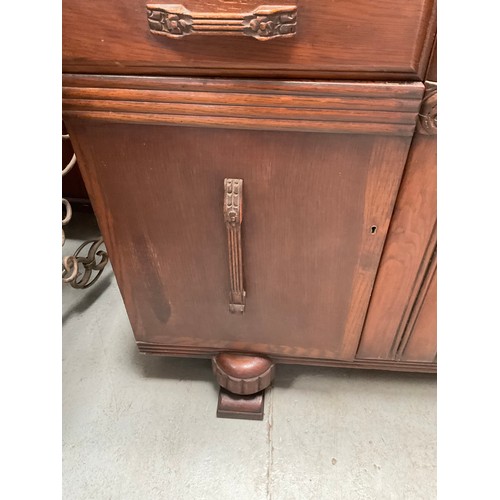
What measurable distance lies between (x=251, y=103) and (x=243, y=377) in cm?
46

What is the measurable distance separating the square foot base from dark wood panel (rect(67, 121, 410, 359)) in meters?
0.13

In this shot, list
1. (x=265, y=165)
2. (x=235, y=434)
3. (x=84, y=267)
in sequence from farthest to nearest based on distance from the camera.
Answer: (x=84, y=267)
(x=235, y=434)
(x=265, y=165)

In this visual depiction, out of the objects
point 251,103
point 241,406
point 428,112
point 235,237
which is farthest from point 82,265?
point 428,112

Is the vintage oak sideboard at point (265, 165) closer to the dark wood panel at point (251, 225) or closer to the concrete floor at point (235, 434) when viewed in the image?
the dark wood panel at point (251, 225)

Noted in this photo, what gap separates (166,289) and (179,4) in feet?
1.26

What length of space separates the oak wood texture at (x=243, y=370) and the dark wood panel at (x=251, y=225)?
0.11ft

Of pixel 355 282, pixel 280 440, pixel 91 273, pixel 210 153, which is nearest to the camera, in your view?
pixel 210 153

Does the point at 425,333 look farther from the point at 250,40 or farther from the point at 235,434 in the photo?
the point at 250,40

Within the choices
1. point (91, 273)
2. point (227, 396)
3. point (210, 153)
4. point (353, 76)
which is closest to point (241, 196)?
point (210, 153)

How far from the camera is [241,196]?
1.81 feet

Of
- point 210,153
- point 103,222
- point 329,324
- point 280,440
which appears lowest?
point 280,440

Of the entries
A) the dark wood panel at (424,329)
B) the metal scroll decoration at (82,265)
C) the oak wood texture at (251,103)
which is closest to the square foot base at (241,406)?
the dark wood panel at (424,329)

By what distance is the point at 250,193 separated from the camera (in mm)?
555
